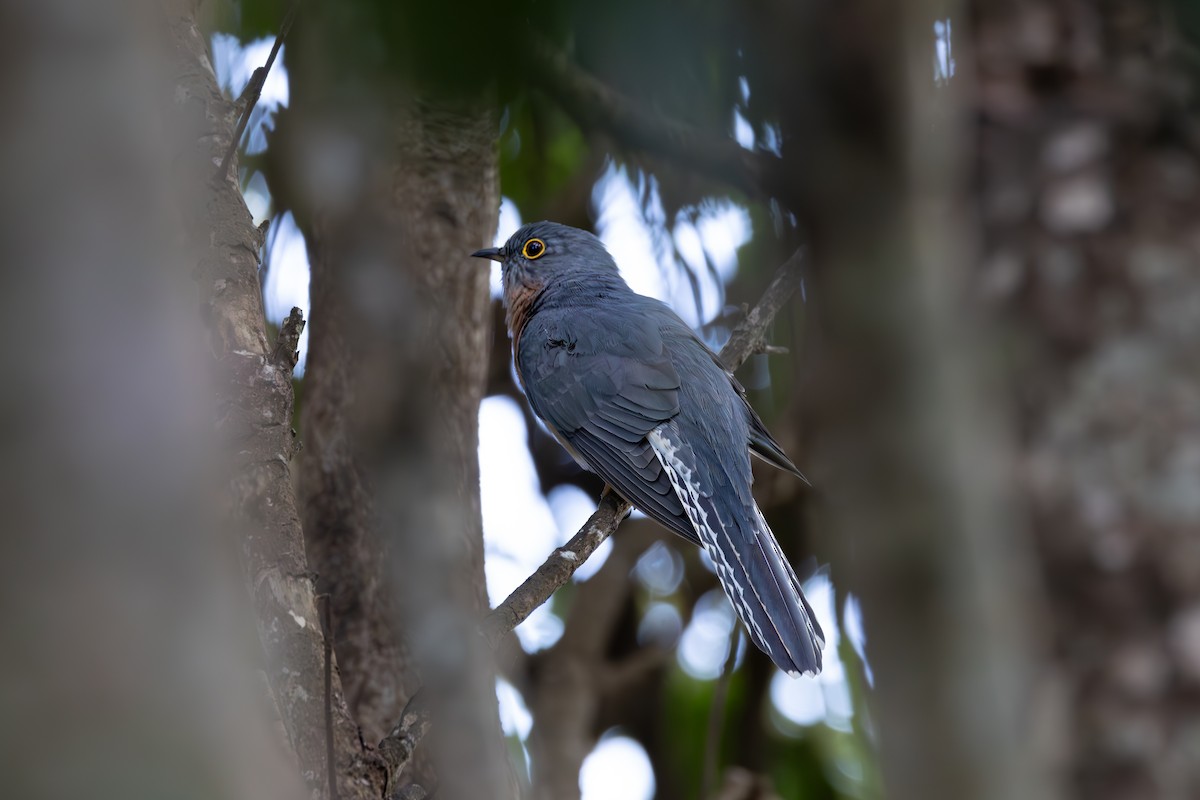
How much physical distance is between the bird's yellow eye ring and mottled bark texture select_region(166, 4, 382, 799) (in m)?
2.68

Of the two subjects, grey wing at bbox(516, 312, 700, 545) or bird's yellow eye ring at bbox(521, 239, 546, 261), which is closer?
grey wing at bbox(516, 312, 700, 545)

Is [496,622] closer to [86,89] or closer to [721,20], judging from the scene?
[721,20]

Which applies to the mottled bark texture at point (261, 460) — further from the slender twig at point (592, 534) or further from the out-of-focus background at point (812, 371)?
the slender twig at point (592, 534)

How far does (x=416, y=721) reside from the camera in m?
3.12

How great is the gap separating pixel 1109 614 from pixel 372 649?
344 cm

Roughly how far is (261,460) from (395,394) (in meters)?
1.32

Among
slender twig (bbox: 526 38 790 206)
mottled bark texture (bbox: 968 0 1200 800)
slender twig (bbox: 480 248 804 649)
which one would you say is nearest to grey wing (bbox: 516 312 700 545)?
slender twig (bbox: 480 248 804 649)

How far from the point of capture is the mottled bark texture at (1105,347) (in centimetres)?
154

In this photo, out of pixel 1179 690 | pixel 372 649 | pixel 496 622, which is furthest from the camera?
pixel 372 649

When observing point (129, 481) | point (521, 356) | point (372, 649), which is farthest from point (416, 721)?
point (521, 356)

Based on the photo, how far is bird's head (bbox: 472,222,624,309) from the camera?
19.9 ft

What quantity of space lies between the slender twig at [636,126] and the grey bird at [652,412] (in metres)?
1.16

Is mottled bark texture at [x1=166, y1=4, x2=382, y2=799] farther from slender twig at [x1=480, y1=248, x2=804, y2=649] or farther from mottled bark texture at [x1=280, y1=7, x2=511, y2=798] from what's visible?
slender twig at [x1=480, y1=248, x2=804, y2=649]

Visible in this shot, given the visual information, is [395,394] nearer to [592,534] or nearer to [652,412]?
[592,534]
